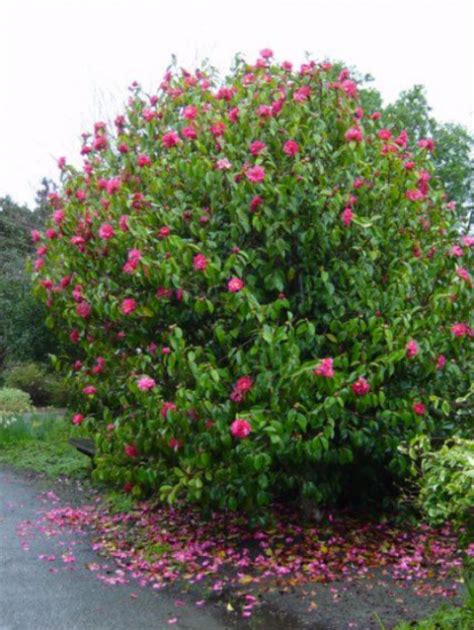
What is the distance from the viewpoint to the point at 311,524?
593 centimetres

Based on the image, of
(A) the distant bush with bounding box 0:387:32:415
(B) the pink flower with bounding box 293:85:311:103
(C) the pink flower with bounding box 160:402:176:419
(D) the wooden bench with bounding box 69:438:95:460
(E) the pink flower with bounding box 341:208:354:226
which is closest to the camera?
(C) the pink flower with bounding box 160:402:176:419

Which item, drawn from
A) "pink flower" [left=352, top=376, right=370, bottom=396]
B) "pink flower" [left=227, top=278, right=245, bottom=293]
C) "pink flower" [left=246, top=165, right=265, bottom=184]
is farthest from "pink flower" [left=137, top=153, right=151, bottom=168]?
"pink flower" [left=352, top=376, right=370, bottom=396]

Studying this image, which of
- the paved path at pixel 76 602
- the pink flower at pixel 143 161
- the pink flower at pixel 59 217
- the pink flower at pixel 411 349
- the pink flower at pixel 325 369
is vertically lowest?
the paved path at pixel 76 602

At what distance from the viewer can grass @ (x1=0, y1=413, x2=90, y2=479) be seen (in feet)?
30.4

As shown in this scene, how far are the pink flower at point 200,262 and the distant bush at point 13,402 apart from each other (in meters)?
9.72

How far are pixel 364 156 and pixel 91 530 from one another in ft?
12.7

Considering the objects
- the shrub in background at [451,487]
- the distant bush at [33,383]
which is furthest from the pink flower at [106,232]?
the distant bush at [33,383]

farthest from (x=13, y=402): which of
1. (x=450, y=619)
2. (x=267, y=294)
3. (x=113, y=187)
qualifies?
(x=450, y=619)

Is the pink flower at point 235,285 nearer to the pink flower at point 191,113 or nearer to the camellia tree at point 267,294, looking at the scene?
the camellia tree at point 267,294

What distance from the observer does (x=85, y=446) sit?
8688 millimetres

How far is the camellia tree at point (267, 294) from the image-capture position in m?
4.92

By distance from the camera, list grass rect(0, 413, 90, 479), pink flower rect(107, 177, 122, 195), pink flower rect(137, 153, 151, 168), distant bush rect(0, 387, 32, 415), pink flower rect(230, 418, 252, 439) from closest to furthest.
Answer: pink flower rect(230, 418, 252, 439) < pink flower rect(107, 177, 122, 195) < pink flower rect(137, 153, 151, 168) < grass rect(0, 413, 90, 479) < distant bush rect(0, 387, 32, 415)

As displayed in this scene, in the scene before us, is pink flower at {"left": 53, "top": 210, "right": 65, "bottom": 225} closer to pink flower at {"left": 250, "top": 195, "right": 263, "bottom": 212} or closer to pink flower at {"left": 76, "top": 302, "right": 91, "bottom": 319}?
pink flower at {"left": 76, "top": 302, "right": 91, "bottom": 319}

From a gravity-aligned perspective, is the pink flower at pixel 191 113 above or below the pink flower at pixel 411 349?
above
